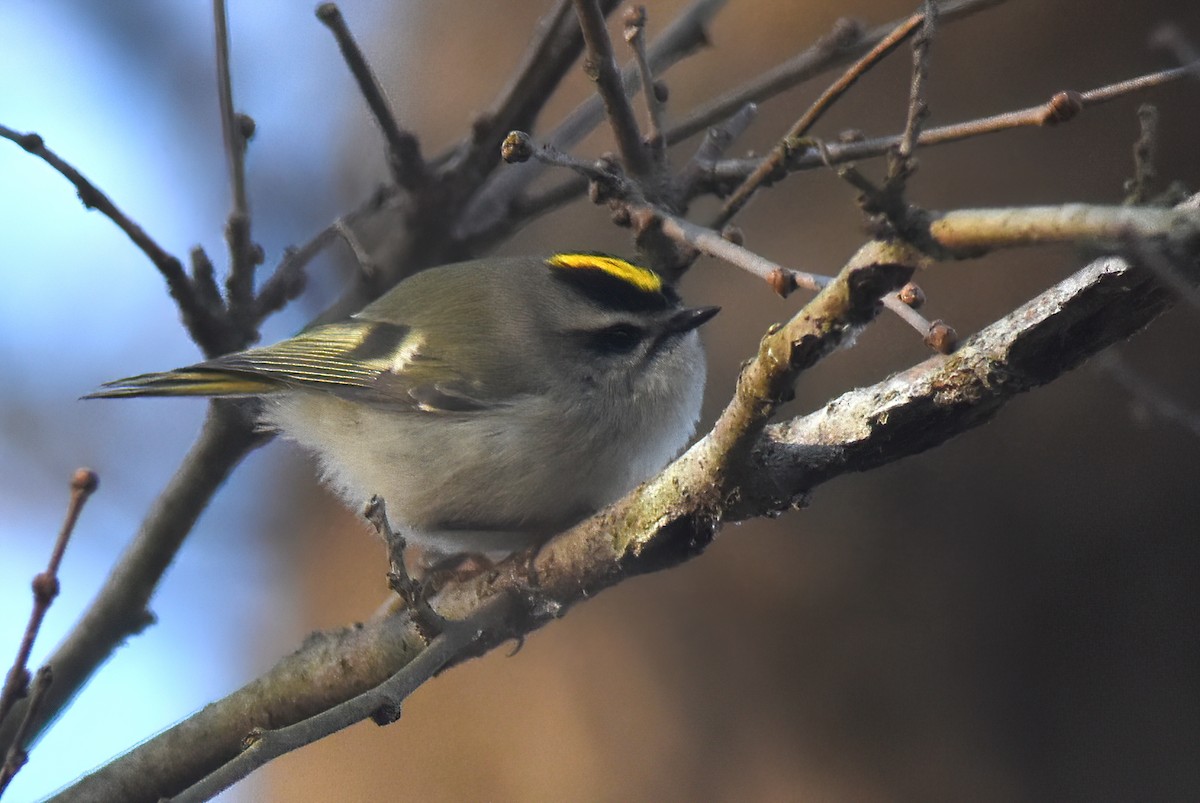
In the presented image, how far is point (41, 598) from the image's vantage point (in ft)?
6.36

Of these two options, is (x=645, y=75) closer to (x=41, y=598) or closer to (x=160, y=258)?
(x=160, y=258)

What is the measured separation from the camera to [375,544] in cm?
554

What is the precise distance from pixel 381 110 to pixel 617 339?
875 millimetres

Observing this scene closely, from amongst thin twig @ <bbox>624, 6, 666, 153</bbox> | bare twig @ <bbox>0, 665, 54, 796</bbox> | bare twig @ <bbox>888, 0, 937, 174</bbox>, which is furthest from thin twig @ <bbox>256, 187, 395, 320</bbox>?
bare twig @ <bbox>888, 0, 937, 174</bbox>

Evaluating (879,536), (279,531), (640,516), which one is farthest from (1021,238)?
(279,531)

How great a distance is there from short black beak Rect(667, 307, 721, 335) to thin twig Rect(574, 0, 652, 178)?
1.50 feet

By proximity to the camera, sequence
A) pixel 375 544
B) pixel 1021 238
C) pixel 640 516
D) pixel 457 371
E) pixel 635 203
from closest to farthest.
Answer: pixel 1021 238, pixel 640 516, pixel 635 203, pixel 457 371, pixel 375 544

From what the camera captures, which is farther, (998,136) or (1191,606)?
→ (998,136)

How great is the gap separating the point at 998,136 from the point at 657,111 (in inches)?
78.6

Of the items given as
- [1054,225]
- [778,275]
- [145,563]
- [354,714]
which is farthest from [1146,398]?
[145,563]

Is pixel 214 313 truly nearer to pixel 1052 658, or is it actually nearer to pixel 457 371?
pixel 457 371

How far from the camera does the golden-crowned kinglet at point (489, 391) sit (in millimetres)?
2768

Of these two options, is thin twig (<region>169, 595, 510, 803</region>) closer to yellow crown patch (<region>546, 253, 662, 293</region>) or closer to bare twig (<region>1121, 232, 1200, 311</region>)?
yellow crown patch (<region>546, 253, 662, 293</region>)

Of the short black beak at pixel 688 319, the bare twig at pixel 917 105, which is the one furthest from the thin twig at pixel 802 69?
the bare twig at pixel 917 105
